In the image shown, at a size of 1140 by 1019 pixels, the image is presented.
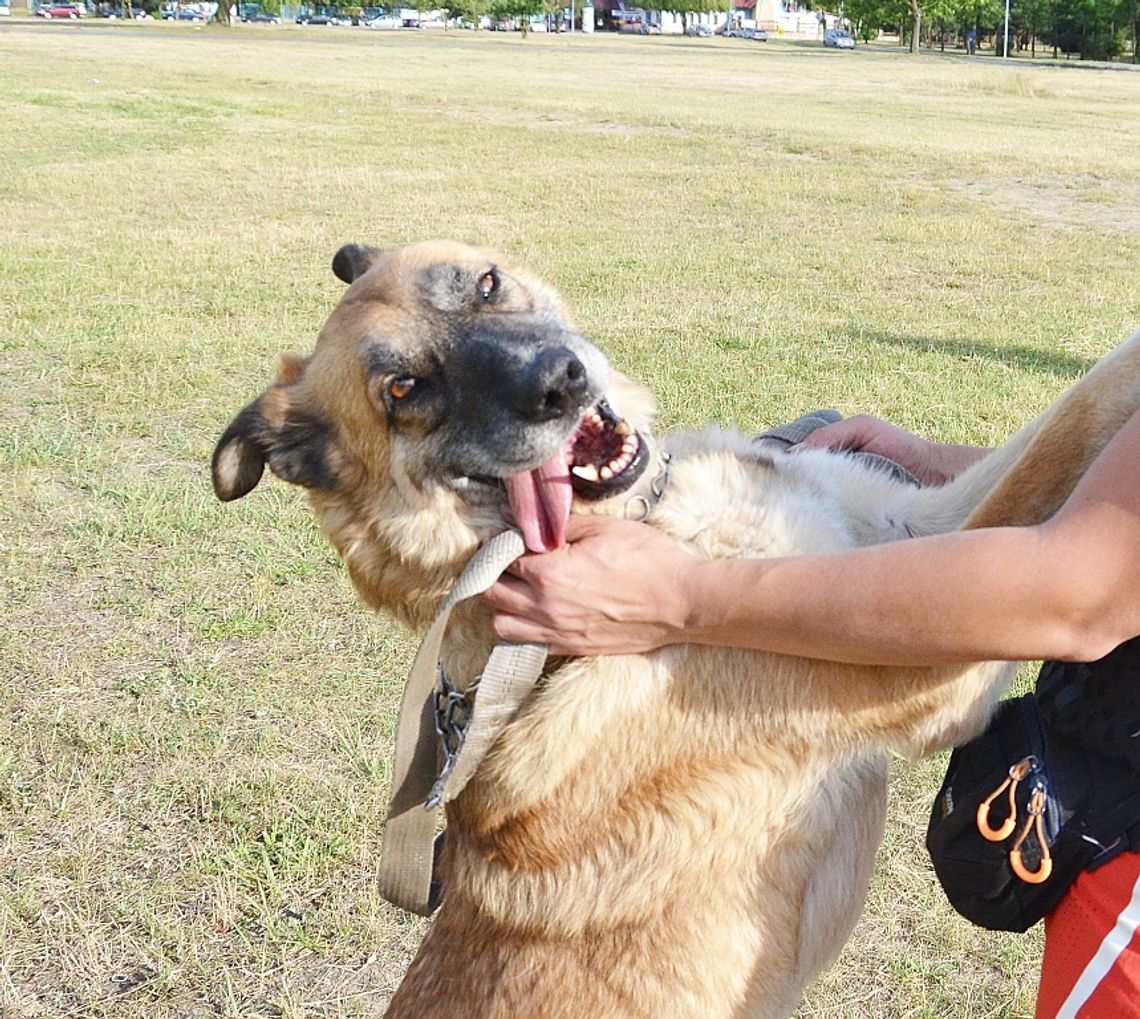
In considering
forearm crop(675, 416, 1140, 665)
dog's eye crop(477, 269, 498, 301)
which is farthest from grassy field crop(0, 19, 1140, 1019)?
dog's eye crop(477, 269, 498, 301)

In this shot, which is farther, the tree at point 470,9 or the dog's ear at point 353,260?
the tree at point 470,9

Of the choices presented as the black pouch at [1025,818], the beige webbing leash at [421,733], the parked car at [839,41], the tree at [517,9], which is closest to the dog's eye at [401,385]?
the beige webbing leash at [421,733]

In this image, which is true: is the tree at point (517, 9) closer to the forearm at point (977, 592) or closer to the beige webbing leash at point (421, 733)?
the beige webbing leash at point (421, 733)

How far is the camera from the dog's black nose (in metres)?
2.24

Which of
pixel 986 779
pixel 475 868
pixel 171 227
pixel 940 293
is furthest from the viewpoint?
pixel 171 227

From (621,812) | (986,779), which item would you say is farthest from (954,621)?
(621,812)

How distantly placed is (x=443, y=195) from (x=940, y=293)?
7166 mm

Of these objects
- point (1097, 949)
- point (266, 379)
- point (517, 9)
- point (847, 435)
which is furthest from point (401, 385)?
point (517, 9)

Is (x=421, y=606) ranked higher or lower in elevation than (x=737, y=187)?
lower

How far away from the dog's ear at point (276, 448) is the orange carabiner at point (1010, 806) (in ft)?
4.94

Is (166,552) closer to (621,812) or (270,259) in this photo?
(621,812)

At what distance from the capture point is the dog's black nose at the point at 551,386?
7.34ft

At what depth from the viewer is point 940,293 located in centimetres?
880

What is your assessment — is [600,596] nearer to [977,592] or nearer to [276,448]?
[977,592]
